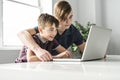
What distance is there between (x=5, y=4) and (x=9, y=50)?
2.25ft

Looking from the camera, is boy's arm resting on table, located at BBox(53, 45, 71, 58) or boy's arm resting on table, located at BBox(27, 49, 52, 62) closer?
boy's arm resting on table, located at BBox(27, 49, 52, 62)

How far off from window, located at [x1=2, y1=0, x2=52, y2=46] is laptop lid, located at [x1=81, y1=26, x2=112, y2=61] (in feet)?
5.61

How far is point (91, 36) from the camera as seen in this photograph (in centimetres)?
122

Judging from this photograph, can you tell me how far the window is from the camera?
9.71 ft

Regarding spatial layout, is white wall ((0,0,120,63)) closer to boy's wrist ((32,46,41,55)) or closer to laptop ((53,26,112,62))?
laptop ((53,26,112,62))

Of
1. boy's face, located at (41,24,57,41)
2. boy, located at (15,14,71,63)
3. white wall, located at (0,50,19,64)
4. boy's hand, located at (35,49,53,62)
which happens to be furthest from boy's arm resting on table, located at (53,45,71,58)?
white wall, located at (0,50,19,64)

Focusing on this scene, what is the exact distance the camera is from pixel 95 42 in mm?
1315

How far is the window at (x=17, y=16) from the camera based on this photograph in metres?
2.96

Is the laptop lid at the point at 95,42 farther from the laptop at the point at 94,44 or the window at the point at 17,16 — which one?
the window at the point at 17,16

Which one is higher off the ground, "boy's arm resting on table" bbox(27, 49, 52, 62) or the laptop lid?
the laptop lid

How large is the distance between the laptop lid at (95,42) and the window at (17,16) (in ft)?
5.61

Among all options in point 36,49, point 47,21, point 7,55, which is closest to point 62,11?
point 47,21

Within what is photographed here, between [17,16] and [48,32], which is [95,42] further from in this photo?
[17,16]

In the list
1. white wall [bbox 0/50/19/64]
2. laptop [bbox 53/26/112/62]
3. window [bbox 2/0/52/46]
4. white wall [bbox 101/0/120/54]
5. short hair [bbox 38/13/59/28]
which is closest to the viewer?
laptop [bbox 53/26/112/62]
